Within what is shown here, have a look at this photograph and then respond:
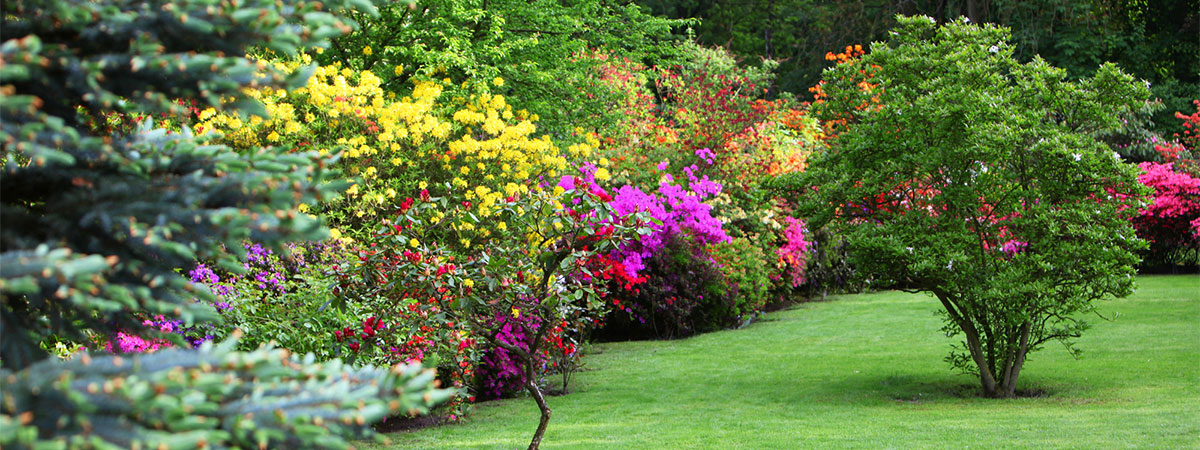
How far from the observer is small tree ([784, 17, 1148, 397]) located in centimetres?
884

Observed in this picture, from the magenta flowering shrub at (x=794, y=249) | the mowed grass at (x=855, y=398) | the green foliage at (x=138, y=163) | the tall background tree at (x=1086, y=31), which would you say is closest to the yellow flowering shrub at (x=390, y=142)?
the mowed grass at (x=855, y=398)

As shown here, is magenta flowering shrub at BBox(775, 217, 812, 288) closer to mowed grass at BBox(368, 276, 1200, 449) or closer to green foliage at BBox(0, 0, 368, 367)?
mowed grass at BBox(368, 276, 1200, 449)

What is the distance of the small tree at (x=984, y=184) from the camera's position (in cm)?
884

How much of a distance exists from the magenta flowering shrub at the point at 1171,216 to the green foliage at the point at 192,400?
2250 centimetres

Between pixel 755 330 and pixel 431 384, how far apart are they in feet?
48.6

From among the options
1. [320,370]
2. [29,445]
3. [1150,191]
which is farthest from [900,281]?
[29,445]

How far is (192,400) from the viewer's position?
192 cm

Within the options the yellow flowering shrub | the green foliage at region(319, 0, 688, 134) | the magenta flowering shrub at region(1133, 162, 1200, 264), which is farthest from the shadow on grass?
the magenta flowering shrub at region(1133, 162, 1200, 264)

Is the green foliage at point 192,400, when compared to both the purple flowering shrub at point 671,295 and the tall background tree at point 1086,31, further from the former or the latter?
the tall background tree at point 1086,31

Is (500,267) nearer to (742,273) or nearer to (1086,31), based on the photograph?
(742,273)

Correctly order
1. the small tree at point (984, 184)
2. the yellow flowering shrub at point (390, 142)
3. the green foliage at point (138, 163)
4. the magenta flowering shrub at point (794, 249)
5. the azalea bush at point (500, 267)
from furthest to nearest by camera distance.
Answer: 1. the magenta flowering shrub at point (794, 249)
2. the yellow flowering shrub at point (390, 142)
3. the small tree at point (984, 184)
4. the azalea bush at point (500, 267)
5. the green foliage at point (138, 163)

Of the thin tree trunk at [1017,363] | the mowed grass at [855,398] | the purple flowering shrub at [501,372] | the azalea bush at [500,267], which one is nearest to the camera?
the azalea bush at [500,267]

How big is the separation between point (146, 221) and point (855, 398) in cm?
854

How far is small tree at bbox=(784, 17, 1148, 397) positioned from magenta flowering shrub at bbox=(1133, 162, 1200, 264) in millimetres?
14136
